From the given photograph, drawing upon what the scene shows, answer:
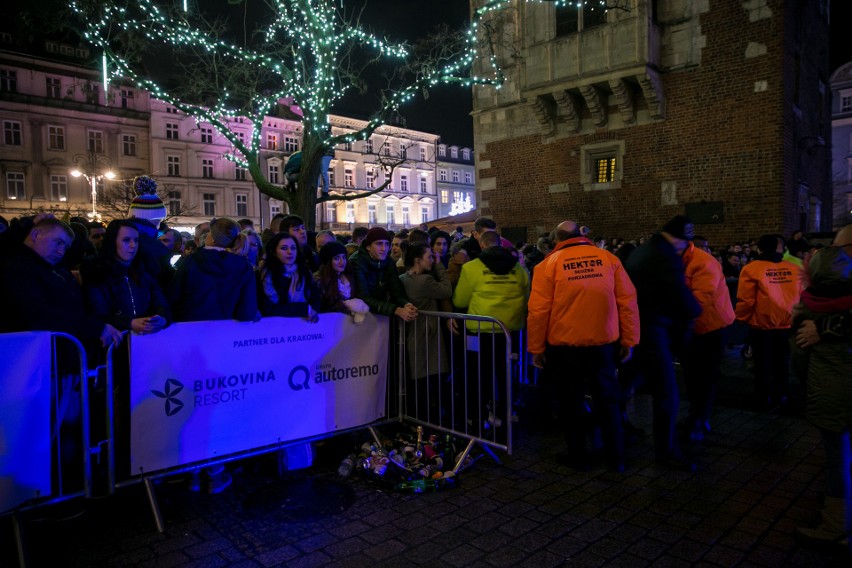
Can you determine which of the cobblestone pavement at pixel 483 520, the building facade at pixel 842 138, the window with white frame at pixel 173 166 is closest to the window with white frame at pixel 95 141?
the window with white frame at pixel 173 166

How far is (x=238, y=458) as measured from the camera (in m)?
4.42

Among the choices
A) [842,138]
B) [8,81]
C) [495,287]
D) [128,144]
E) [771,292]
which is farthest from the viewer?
[842,138]

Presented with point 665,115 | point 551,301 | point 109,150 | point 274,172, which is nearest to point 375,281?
point 551,301

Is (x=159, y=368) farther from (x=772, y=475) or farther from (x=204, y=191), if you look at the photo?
(x=204, y=191)

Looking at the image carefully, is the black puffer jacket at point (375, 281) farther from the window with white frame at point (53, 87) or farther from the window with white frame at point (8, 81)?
the window with white frame at point (53, 87)

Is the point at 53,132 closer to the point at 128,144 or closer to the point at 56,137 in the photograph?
the point at 56,137

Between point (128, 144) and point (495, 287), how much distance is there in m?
52.5

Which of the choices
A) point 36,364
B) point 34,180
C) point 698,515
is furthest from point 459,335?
point 34,180

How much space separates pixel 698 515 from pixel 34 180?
172 feet

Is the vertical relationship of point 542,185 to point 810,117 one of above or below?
below

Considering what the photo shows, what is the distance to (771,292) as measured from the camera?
6.37m

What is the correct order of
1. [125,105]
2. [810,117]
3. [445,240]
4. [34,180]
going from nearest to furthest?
[445,240]
[810,117]
[34,180]
[125,105]

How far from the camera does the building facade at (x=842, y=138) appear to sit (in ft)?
167

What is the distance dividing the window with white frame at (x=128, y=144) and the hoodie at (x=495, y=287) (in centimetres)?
5190
